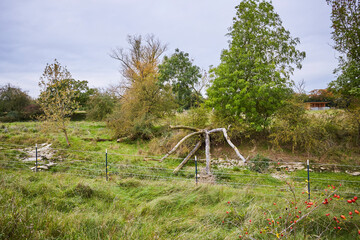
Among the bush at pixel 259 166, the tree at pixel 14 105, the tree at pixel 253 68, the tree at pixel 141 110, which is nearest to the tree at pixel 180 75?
the tree at pixel 141 110

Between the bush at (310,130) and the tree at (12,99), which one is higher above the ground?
the tree at (12,99)

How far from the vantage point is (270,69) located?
36.3ft

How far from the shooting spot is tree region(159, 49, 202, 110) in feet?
60.9

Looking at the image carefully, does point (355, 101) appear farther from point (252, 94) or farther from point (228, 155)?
point (228, 155)

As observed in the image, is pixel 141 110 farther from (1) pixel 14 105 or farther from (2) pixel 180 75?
(1) pixel 14 105

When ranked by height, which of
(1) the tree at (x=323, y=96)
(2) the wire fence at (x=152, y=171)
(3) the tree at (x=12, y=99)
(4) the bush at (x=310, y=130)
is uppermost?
(3) the tree at (x=12, y=99)

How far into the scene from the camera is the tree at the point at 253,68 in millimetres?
10508

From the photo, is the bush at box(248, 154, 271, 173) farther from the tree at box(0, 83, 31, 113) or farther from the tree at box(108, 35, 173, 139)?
the tree at box(0, 83, 31, 113)

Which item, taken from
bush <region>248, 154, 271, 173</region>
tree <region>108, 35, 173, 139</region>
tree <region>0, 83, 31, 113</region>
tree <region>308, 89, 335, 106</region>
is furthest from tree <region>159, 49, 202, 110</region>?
tree <region>0, 83, 31, 113</region>

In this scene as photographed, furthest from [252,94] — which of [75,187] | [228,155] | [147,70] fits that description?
[147,70]

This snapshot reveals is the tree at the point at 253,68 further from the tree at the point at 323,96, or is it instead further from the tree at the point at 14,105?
the tree at the point at 14,105

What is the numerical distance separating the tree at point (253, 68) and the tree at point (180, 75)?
707cm

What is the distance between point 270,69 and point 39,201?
1132 centimetres

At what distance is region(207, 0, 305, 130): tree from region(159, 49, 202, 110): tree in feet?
23.2
